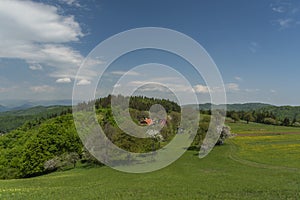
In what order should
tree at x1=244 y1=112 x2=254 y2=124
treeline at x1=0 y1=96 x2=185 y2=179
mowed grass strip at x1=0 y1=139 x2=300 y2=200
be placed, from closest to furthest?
mowed grass strip at x1=0 y1=139 x2=300 y2=200, treeline at x1=0 y1=96 x2=185 y2=179, tree at x1=244 y1=112 x2=254 y2=124

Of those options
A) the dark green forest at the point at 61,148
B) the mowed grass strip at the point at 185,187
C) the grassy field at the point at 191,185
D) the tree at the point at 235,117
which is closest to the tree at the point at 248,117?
the tree at the point at 235,117

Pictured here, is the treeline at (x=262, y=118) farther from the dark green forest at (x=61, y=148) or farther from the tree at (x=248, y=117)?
the dark green forest at (x=61, y=148)

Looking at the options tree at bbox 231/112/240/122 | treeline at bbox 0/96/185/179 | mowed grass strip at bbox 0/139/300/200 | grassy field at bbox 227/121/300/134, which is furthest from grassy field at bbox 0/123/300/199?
tree at bbox 231/112/240/122

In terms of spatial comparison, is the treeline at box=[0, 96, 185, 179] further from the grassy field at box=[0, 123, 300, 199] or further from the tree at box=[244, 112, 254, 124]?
the tree at box=[244, 112, 254, 124]

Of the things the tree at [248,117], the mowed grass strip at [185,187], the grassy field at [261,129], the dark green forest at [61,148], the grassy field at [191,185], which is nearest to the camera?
the mowed grass strip at [185,187]

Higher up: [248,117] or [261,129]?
[248,117]

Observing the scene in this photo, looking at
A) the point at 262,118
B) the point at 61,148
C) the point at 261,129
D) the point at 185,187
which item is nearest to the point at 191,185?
the point at 185,187

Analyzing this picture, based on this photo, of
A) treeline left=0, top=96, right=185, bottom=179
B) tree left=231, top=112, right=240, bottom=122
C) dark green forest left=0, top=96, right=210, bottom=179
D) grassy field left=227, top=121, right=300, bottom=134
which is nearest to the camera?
treeline left=0, top=96, right=185, bottom=179

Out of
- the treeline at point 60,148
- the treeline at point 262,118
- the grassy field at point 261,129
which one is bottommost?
the treeline at point 60,148

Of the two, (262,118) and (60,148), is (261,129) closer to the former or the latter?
(262,118)

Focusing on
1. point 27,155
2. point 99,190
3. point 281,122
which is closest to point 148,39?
point 99,190

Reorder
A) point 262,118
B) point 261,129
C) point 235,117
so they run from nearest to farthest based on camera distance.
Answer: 1. point 261,129
2. point 262,118
3. point 235,117

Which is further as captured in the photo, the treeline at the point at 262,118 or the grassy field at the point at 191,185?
the treeline at the point at 262,118

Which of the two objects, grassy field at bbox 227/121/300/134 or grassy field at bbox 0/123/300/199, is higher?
grassy field at bbox 227/121/300/134
